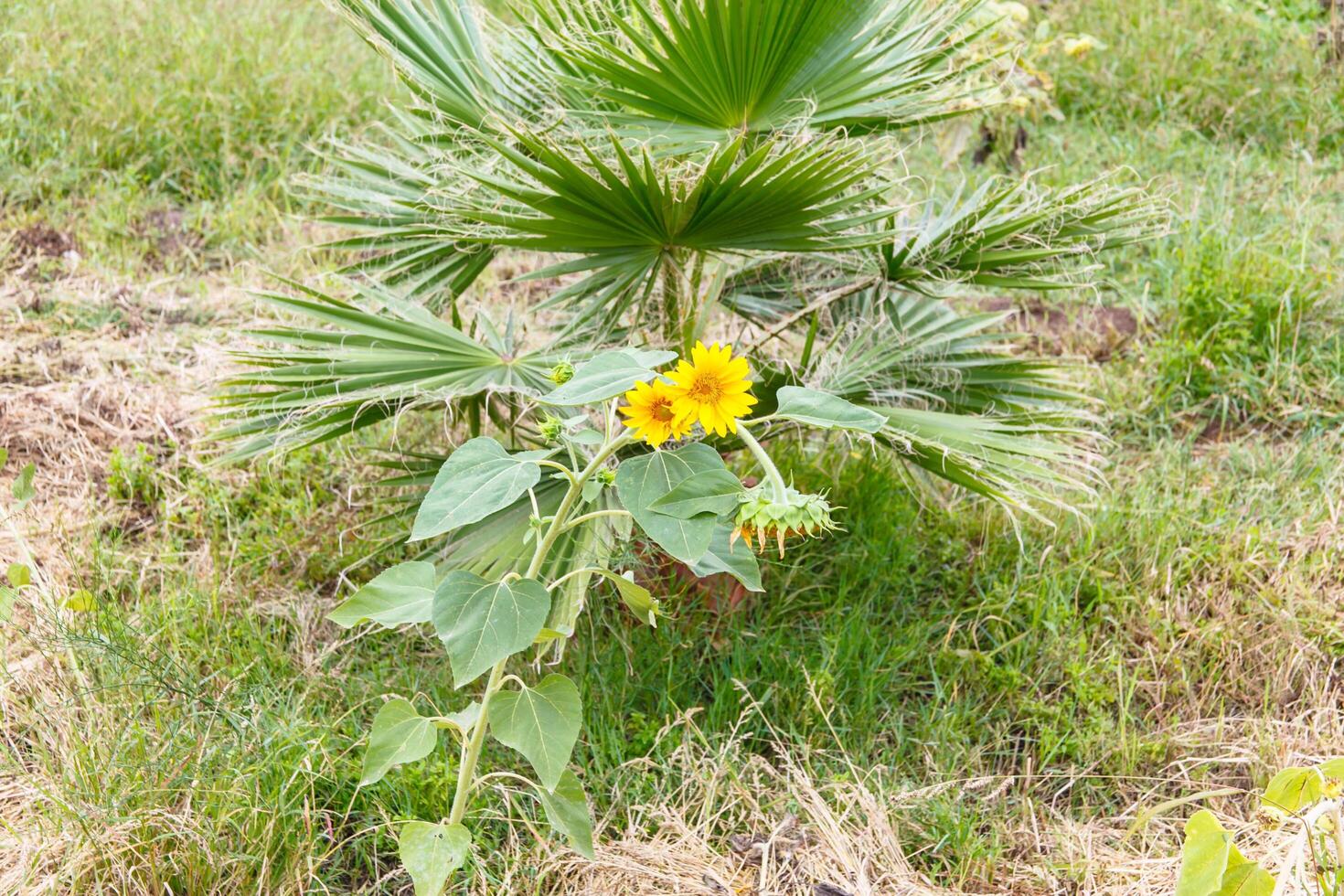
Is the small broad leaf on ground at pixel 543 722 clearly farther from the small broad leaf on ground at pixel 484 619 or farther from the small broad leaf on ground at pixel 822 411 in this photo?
the small broad leaf on ground at pixel 822 411

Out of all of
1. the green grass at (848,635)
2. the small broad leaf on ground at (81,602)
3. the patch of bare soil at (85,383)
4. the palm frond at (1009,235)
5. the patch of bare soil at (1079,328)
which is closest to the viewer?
the green grass at (848,635)

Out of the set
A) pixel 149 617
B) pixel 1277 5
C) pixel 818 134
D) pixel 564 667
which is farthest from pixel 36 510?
pixel 1277 5

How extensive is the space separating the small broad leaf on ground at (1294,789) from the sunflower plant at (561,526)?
31.0 inches

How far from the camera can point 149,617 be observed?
8.79 feet

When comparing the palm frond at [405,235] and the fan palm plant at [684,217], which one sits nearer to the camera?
the fan palm plant at [684,217]

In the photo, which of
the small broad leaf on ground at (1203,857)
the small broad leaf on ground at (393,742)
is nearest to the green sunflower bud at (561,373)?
the small broad leaf on ground at (393,742)

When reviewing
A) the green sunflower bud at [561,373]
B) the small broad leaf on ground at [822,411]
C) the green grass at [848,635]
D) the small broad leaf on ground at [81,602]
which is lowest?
the green grass at [848,635]

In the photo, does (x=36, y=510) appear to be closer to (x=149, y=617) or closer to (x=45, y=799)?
(x=149, y=617)

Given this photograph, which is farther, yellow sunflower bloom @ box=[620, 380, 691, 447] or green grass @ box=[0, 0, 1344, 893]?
green grass @ box=[0, 0, 1344, 893]

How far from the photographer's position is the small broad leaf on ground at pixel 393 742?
179 cm

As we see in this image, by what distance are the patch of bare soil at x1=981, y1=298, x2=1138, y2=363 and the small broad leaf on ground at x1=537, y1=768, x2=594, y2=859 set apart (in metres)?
2.63

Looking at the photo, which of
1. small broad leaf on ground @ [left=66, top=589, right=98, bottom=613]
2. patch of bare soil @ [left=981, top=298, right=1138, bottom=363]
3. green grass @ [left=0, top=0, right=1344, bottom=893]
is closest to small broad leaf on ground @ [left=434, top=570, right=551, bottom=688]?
green grass @ [left=0, top=0, right=1344, bottom=893]

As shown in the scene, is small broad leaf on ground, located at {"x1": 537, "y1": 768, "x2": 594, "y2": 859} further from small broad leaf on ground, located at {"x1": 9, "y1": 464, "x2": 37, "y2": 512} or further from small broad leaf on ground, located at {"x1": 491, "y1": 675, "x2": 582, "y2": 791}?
small broad leaf on ground, located at {"x1": 9, "y1": 464, "x2": 37, "y2": 512}

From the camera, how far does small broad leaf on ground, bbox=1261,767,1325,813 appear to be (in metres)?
1.79
